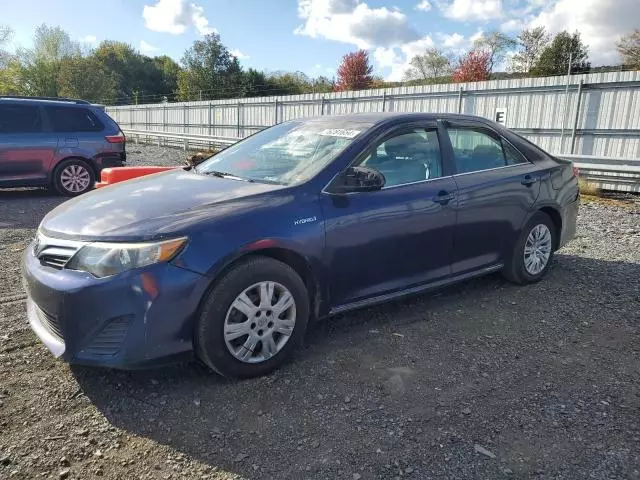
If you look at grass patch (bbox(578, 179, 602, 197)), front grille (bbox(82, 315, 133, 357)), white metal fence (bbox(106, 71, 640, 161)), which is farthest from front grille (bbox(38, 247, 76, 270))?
white metal fence (bbox(106, 71, 640, 161))

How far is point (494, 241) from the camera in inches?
173

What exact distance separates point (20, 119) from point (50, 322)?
24.8 ft

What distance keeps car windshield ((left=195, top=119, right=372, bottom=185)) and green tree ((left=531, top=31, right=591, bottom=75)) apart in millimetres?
34548

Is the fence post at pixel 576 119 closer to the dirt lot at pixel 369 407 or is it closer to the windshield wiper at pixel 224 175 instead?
the dirt lot at pixel 369 407

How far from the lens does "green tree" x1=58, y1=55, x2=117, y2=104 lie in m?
44.5

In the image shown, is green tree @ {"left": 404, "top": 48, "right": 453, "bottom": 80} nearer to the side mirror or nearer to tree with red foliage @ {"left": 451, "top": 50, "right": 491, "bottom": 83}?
tree with red foliage @ {"left": 451, "top": 50, "right": 491, "bottom": 83}

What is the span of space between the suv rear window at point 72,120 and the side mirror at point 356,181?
770 centimetres

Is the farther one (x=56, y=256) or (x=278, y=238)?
(x=278, y=238)

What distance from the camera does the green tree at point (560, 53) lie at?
3478 centimetres

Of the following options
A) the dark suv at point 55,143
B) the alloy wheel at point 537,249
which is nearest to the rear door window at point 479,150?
the alloy wheel at point 537,249

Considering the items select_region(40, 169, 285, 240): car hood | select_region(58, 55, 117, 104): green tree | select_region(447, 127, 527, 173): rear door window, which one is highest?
select_region(58, 55, 117, 104): green tree

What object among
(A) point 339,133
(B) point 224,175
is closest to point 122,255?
(B) point 224,175

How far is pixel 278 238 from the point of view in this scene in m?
3.04

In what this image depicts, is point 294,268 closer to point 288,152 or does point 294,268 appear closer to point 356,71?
point 288,152
